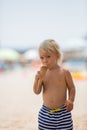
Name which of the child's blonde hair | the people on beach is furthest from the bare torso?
the child's blonde hair

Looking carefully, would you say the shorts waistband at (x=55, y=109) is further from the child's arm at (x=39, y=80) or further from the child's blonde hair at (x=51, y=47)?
the child's blonde hair at (x=51, y=47)

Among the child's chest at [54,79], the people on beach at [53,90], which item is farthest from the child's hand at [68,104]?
the child's chest at [54,79]

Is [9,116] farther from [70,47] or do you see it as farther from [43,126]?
[70,47]

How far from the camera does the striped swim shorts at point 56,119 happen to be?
7.61 feet

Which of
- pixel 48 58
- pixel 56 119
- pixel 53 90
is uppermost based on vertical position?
pixel 48 58

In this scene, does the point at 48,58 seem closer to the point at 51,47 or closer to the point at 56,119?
the point at 51,47

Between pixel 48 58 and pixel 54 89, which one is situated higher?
pixel 48 58

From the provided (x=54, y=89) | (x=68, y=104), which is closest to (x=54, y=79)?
(x=54, y=89)

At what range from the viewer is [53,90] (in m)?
2.38

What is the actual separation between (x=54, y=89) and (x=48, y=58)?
21cm

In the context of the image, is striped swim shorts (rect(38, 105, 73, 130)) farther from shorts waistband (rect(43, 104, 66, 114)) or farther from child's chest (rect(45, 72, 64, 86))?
child's chest (rect(45, 72, 64, 86))

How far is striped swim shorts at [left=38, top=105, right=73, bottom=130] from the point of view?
2.32 meters

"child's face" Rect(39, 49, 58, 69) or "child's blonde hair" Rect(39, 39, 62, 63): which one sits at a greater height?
"child's blonde hair" Rect(39, 39, 62, 63)

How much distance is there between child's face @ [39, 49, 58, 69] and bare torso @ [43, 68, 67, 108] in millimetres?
77
